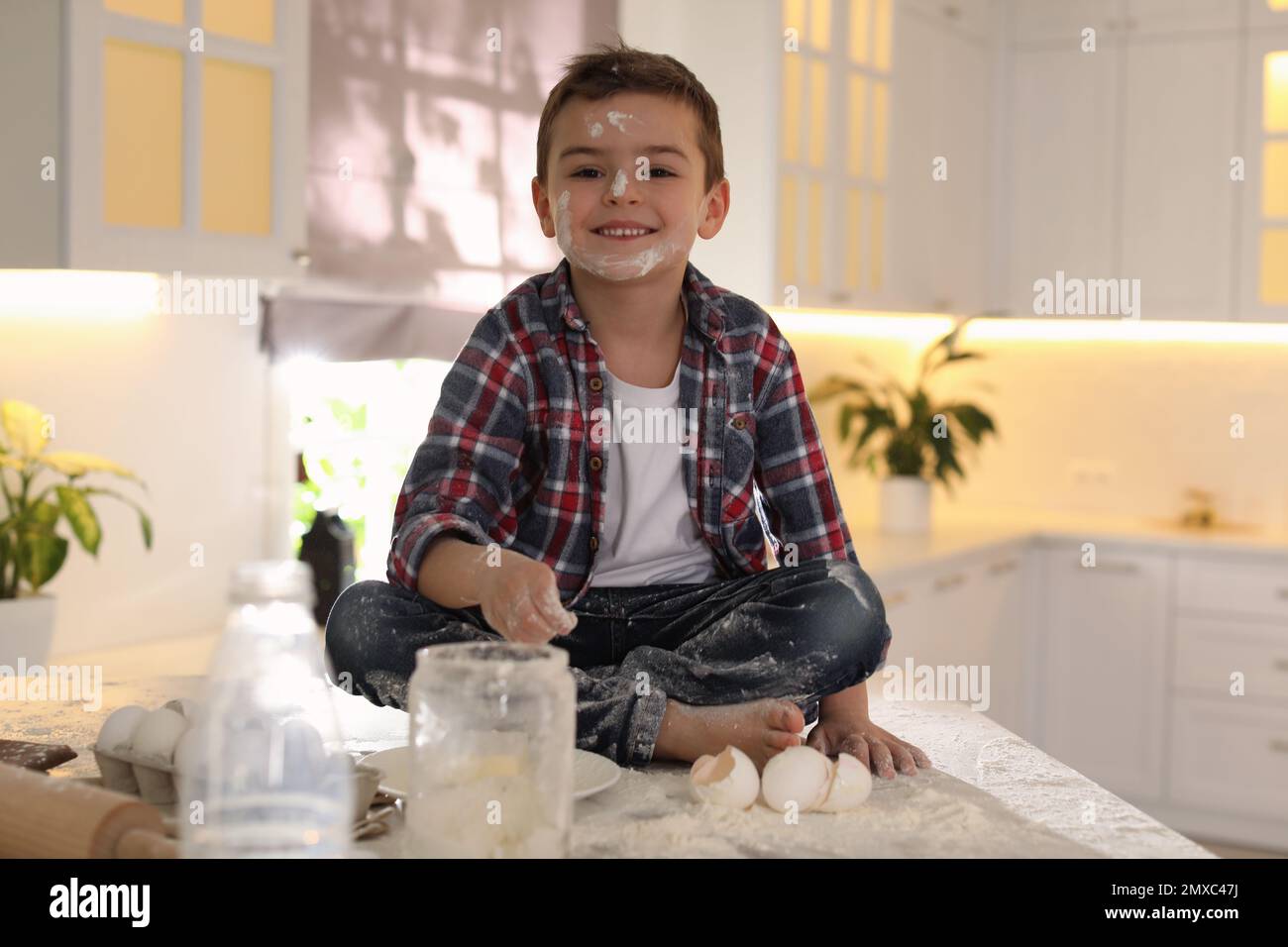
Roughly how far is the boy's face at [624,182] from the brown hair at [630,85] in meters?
0.01

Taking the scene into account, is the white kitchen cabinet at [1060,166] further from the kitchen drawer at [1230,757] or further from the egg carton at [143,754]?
the egg carton at [143,754]

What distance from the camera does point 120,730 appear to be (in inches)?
44.2

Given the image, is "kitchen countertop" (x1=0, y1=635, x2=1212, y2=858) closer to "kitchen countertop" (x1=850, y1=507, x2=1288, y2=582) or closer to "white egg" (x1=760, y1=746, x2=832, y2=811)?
"white egg" (x1=760, y1=746, x2=832, y2=811)

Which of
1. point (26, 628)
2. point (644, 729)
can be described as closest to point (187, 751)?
point (644, 729)

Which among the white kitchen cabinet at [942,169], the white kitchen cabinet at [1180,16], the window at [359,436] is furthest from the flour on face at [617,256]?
the white kitchen cabinet at [1180,16]

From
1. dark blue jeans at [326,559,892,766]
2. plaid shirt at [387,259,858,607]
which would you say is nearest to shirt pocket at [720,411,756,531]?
plaid shirt at [387,259,858,607]

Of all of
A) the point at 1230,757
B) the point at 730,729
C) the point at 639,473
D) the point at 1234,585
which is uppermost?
the point at 639,473

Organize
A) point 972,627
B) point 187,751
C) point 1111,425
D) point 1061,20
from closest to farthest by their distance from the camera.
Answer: point 187,751 < point 972,627 < point 1061,20 < point 1111,425

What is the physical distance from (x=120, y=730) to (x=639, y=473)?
695 mm

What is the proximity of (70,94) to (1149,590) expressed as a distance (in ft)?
8.64

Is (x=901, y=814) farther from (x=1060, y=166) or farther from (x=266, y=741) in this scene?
(x=1060, y=166)

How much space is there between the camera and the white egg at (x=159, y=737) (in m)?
1.08

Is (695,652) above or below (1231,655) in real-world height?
above

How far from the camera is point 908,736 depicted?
1503 mm
